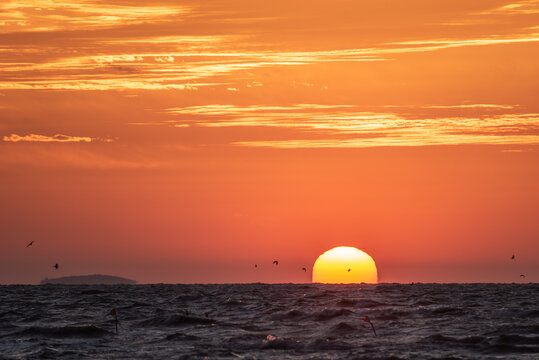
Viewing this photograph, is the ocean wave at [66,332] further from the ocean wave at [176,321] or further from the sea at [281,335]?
the ocean wave at [176,321]

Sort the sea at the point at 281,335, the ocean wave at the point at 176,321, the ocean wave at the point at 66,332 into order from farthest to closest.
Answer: the ocean wave at the point at 176,321 → the ocean wave at the point at 66,332 → the sea at the point at 281,335

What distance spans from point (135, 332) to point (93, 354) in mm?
11301

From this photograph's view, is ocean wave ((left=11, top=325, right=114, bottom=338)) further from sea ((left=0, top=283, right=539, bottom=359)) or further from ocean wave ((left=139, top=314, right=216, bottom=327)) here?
ocean wave ((left=139, top=314, right=216, bottom=327))

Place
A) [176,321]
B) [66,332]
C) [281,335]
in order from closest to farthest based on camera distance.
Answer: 1. [281,335]
2. [66,332]
3. [176,321]

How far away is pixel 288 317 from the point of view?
60219 mm

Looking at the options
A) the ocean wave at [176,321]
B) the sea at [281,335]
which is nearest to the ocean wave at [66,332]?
the sea at [281,335]

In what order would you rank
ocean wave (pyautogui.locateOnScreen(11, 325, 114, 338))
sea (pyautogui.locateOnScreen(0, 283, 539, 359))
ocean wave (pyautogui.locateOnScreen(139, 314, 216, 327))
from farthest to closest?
1. ocean wave (pyautogui.locateOnScreen(139, 314, 216, 327))
2. ocean wave (pyautogui.locateOnScreen(11, 325, 114, 338))
3. sea (pyautogui.locateOnScreen(0, 283, 539, 359))

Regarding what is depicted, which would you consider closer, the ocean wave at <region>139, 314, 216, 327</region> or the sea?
the sea

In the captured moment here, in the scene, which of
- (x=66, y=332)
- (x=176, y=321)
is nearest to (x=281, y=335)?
(x=176, y=321)

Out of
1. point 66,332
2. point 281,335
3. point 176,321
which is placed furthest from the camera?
point 176,321

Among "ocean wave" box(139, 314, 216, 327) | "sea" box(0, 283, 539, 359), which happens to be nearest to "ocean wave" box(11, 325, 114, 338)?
"sea" box(0, 283, 539, 359)

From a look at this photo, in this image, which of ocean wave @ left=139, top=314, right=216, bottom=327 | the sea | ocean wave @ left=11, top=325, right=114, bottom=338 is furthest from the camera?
ocean wave @ left=139, top=314, right=216, bottom=327

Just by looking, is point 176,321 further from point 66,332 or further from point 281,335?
point 281,335

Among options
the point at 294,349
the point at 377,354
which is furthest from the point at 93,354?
the point at 377,354
